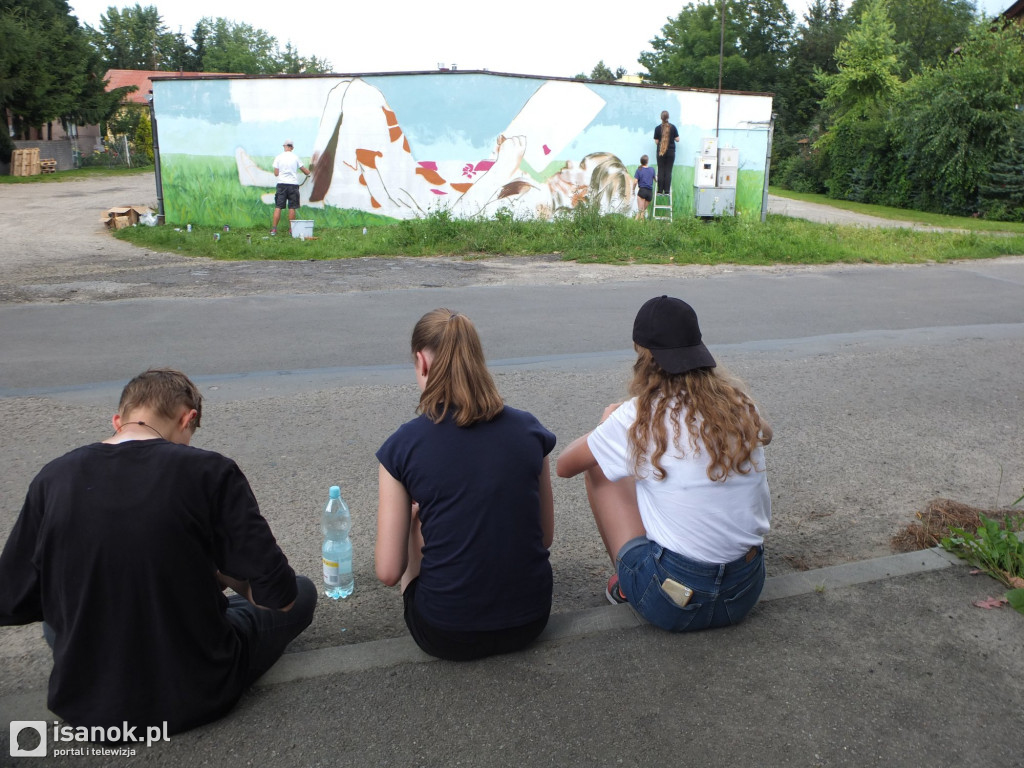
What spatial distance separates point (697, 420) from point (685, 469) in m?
0.17

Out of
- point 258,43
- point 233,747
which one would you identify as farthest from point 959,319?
point 258,43

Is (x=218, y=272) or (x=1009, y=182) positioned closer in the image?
(x=218, y=272)

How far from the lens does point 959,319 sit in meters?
9.73

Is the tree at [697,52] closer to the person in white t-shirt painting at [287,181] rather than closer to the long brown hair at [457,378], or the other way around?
the person in white t-shirt painting at [287,181]

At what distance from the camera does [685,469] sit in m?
2.96

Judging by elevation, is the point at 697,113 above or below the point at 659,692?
above

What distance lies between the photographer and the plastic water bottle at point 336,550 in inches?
145

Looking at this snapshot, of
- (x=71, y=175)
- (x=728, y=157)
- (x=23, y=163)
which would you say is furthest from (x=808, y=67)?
(x=23, y=163)

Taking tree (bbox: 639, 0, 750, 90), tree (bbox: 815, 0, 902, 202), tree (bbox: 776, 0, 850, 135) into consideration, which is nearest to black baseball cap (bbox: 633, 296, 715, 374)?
tree (bbox: 815, 0, 902, 202)

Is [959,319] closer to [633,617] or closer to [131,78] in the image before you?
[633,617]

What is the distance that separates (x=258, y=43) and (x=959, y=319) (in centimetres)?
11832

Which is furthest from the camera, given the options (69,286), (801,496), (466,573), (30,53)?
(30,53)

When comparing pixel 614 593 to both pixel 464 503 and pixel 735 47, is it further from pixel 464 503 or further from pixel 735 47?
pixel 735 47

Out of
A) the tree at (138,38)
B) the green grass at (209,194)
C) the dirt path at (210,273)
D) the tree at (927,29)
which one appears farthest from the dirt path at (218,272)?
the tree at (138,38)
